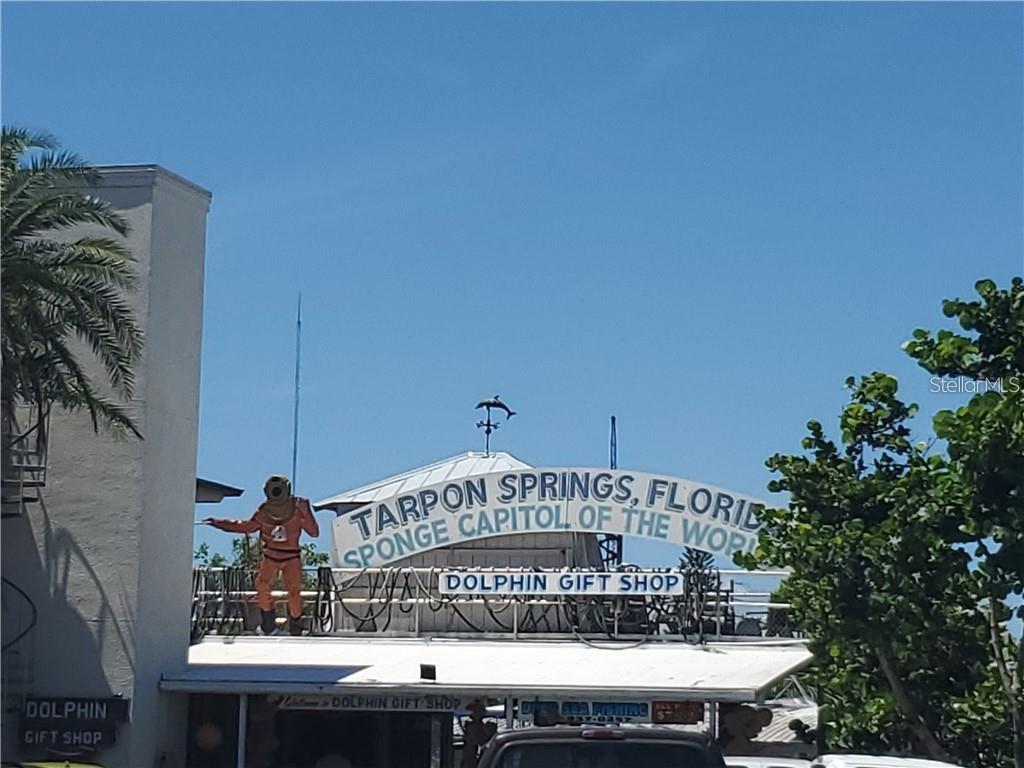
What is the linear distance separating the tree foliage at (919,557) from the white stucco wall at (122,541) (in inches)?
320

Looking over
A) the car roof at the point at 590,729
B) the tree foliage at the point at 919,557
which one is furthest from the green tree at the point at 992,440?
the car roof at the point at 590,729

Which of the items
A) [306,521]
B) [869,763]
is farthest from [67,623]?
[869,763]

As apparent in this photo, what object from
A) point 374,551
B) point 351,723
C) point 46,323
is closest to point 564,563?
point 374,551

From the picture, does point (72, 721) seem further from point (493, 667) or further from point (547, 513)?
point (547, 513)

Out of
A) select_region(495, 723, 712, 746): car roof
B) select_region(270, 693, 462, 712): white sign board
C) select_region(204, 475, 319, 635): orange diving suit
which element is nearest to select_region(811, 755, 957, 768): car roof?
select_region(495, 723, 712, 746): car roof

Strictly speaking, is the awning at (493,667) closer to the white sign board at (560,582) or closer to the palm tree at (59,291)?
the white sign board at (560,582)

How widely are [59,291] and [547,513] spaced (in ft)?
31.5

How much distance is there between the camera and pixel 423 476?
32469 mm

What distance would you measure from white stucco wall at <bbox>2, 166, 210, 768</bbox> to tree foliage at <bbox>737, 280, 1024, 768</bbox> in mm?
8118

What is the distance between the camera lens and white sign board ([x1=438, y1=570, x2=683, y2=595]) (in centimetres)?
2488

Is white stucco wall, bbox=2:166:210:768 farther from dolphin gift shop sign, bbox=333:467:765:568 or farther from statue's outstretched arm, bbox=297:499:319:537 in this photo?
dolphin gift shop sign, bbox=333:467:765:568

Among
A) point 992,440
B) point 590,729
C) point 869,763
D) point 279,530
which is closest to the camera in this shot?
point 590,729

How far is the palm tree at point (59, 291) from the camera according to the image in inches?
794

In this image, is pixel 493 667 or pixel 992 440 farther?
pixel 493 667
